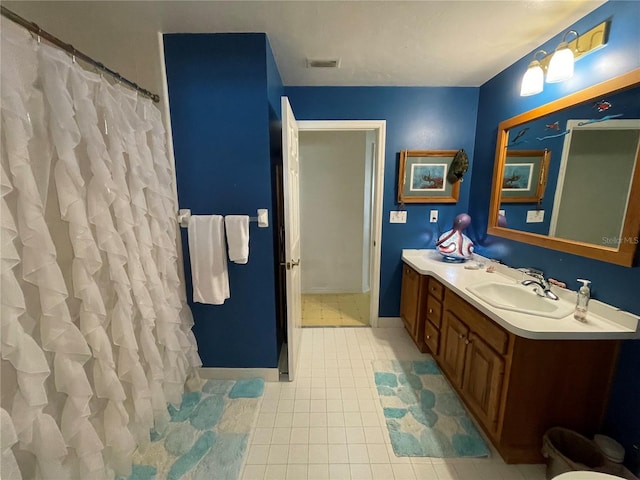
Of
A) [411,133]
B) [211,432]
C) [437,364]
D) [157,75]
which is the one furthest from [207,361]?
[411,133]

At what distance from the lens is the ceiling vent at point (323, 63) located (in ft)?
6.28

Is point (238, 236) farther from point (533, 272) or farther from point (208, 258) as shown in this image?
point (533, 272)

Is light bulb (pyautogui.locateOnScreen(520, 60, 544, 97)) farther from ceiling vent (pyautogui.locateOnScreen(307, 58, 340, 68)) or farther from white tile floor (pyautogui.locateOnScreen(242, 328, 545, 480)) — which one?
white tile floor (pyautogui.locateOnScreen(242, 328, 545, 480))

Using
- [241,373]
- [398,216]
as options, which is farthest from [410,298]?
[241,373]

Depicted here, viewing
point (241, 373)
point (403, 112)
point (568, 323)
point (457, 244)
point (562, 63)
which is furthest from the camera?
point (403, 112)

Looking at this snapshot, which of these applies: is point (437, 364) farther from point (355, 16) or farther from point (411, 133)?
point (355, 16)

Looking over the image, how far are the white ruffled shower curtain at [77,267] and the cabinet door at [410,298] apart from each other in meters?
1.93

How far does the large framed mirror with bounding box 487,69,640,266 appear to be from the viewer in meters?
1.24

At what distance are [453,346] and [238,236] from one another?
166cm

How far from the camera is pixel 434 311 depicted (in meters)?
2.08

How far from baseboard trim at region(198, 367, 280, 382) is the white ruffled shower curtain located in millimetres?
436

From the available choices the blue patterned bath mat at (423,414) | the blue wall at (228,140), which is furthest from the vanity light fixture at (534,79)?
the blue patterned bath mat at (423,414)

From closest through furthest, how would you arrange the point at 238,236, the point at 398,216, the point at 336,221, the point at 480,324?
the point at 480,324, the point at 238,236, the point at 398,216, the point at 336,221

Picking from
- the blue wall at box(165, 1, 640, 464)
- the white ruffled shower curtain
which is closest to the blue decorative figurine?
the blue wall at box(165, 1, 640, 464)
